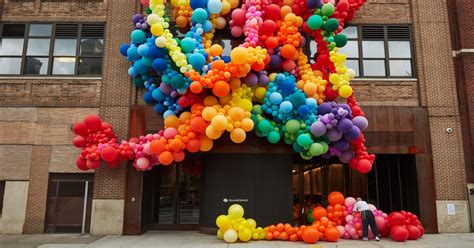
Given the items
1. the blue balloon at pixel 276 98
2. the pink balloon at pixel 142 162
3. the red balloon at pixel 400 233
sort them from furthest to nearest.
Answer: the pink balloon at pixel 142 162
the blue balloon at pixel 276 98
the red balloon at pixel 400 233

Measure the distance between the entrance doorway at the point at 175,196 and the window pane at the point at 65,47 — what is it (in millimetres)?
5962

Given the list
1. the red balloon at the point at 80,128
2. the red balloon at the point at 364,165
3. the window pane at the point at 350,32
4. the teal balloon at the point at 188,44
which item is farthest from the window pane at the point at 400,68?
the red balloon at the point at 80,128

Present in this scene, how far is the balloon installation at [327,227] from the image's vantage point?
12.7m

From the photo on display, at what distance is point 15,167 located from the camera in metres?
15.6

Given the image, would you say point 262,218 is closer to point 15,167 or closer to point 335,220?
point 335,220

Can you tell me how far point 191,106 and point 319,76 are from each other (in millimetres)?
4721

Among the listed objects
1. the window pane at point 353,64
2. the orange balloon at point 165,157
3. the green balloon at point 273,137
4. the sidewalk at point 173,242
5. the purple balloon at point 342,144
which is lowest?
the sidewalk at point 173,242

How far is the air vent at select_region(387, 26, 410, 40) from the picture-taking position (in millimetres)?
16500

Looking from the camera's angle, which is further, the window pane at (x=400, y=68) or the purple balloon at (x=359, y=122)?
the window pane at (x=400, y=68)

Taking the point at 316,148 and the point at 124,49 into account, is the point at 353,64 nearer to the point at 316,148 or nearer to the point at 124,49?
the point at 316,148

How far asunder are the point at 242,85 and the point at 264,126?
163 cm

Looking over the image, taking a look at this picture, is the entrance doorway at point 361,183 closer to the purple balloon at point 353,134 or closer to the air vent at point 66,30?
the purple balloon at point 353,134

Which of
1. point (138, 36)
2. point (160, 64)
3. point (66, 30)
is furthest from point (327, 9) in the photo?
point (66, 30)

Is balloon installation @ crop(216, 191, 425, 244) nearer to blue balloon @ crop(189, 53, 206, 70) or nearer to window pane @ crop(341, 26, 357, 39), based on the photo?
blue balloon @ crop(189, 53, 206, 70)
